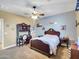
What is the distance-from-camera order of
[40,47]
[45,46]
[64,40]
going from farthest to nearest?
[64,40], [40,47], [45,46]

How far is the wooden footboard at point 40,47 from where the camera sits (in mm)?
5219

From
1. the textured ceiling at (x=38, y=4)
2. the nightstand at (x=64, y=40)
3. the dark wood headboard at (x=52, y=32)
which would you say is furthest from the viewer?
the dark wood headboard at (x=52, y=32)

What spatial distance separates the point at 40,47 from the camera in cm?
576

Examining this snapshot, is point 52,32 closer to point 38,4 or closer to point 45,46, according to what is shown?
point 45,46

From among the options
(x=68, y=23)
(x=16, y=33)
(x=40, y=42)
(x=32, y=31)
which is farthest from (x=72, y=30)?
(x=16, y=33)

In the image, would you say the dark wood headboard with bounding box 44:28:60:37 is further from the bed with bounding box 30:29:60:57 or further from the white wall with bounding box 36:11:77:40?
the bed with bounding box 30:29:60:57

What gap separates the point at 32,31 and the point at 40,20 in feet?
4.22

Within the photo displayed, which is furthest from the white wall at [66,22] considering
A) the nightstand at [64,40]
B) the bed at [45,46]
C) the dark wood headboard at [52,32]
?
the bed at [45,46]

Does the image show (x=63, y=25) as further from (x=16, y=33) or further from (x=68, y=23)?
(x=16, y=33)

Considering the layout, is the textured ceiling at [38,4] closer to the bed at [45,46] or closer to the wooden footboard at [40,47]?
the bed at [45,46]

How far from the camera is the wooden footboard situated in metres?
5.22

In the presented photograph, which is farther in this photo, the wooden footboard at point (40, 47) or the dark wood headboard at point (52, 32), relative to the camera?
the dark wood headboard at point (52, 32)

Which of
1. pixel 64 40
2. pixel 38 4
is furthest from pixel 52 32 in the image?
pixel 38 4

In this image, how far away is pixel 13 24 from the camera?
762 centimetres
